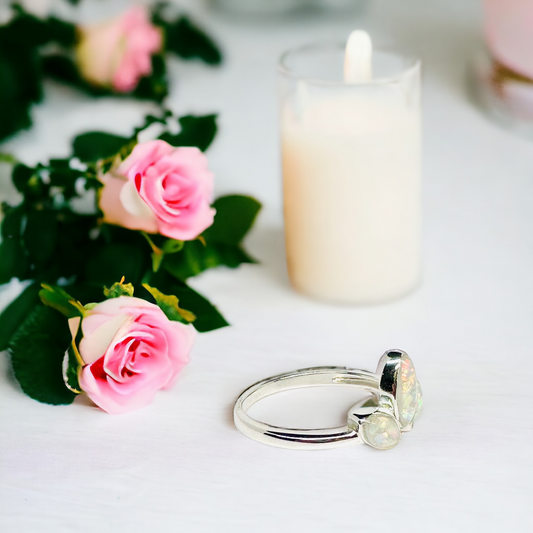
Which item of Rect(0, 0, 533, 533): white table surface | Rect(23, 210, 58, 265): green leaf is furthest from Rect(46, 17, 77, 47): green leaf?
Rect(23, 210, 58, 265): green leaf

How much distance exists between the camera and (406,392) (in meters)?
0.33

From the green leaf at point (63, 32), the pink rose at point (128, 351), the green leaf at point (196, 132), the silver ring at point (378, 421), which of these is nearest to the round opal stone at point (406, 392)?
the silver ring at point (378, 421)

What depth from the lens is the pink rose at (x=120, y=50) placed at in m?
0.75

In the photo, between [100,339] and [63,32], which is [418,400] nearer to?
[100,339]

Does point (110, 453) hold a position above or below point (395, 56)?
below

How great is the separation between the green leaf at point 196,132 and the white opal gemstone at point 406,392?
21 cm

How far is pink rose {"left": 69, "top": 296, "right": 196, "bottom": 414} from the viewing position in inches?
13.3

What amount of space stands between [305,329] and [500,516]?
163mm

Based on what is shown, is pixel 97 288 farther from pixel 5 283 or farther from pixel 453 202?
pixel 453 202

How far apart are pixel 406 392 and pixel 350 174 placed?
14 cm

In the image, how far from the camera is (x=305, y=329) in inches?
16.7

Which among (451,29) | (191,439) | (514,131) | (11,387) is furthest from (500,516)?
(451,29)

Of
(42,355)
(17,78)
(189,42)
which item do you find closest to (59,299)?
(42,355)

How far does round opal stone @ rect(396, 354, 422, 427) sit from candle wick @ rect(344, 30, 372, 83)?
0.17 m
